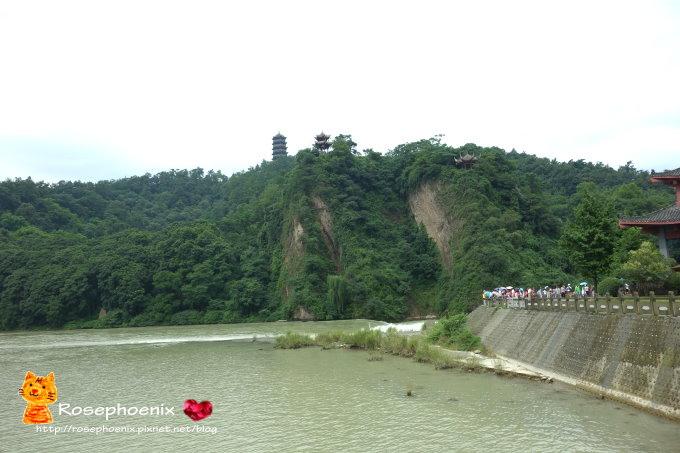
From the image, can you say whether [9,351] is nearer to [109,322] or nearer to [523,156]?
[109,322]

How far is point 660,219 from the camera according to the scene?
95.1ft

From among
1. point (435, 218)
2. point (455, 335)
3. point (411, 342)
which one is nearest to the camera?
point (411, 342)

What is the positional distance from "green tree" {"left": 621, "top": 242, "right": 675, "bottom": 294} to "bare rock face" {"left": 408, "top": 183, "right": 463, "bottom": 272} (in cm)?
3836

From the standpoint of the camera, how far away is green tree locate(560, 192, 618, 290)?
1226 inches

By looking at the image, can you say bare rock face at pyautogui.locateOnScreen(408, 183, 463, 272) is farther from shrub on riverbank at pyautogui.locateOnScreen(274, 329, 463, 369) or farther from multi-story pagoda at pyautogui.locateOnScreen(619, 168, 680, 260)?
multi-story pagoda at pyautogui.locateOnScreen(619, 168, 680, 260)

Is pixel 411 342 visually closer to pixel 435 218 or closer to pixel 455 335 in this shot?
pixel 455 335

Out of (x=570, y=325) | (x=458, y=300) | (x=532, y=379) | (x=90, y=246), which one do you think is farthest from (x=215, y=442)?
(x=90, y=246)

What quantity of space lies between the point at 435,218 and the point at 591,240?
3955 cm

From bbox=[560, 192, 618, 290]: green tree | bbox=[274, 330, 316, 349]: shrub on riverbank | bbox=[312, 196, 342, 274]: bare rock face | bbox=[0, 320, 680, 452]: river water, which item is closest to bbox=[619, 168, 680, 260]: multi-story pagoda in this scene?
bbox=[560, 192, 618, 290]: green tree

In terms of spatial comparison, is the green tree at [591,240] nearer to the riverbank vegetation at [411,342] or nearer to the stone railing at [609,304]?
the stone railing at [609,304]

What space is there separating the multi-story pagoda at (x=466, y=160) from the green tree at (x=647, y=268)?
44.3 m

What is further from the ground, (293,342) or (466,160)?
(466,160)

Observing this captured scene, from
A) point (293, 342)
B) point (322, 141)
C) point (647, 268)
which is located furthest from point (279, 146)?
point (647, 268)

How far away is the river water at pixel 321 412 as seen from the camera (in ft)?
49.4
